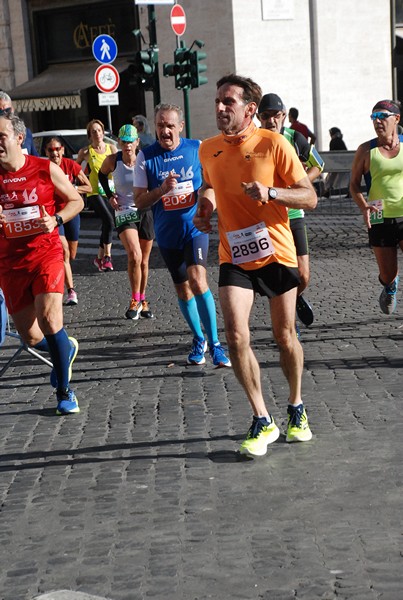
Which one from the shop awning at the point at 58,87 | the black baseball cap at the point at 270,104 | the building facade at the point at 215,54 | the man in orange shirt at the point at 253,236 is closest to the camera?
the man in orange shirt at the point at 253,236

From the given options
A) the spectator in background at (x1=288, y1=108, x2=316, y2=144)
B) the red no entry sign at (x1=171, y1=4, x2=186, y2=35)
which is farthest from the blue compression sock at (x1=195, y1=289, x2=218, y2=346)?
the red no entry sign at (x1=171, y1=4, x2=186, y2=35)

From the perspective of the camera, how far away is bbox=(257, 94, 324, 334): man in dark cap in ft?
29.0

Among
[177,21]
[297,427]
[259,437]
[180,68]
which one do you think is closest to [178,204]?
[297,427]

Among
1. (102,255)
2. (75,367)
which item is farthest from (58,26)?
(75,367)

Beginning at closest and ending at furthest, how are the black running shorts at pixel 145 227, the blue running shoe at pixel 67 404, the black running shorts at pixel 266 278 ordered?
the black running shorts at pixel 266 278, the blue running shoe at pixel 67 404, the black running shorts at pixel 145 227

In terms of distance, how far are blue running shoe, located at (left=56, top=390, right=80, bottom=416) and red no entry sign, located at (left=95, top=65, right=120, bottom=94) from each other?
16.8 meters

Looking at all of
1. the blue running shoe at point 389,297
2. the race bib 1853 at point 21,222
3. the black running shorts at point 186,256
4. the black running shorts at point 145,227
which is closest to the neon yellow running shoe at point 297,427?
the race bib 1853 at point 21,222

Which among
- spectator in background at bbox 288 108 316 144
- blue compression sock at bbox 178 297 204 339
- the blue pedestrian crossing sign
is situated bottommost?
spectator in background at bbox 288 108 316 144

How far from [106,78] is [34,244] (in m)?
16.9

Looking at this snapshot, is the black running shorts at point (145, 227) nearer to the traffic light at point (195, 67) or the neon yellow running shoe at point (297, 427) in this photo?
the neon yellow running shoe at point (297, 427)

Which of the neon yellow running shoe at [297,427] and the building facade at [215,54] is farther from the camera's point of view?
the building facade at [215,54]

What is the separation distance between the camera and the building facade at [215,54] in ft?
102

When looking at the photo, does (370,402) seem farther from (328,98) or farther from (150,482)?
(328,98)

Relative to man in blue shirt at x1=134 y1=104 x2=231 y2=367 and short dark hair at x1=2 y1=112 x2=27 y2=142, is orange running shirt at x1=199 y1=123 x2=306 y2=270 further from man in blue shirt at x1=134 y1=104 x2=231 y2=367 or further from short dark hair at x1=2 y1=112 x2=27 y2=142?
man in blue shirt at x1=134 y1=104 x2=231 y2=367
